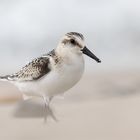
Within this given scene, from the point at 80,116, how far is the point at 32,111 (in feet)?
2.36

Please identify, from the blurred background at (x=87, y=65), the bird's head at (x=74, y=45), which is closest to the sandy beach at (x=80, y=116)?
the blurred background at (x=87, y=65)

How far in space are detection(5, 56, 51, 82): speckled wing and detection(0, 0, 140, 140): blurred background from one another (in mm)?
540

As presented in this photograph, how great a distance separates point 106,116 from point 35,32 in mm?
9160

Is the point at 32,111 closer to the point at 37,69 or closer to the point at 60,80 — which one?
the point at 37,69

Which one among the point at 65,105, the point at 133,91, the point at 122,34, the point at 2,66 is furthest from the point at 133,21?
the point at 65,105

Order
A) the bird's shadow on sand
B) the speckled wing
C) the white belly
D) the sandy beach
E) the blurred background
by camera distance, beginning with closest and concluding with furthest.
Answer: the white belly, the sandy beach, the speckled wing, the blurred background, the bird's shadow on sand

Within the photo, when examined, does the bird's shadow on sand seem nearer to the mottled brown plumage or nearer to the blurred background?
the blurred background

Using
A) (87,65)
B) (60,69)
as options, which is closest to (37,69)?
(60,69)

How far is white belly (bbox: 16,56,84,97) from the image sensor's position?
260 inches

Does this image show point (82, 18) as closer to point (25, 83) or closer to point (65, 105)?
point (65, 105)

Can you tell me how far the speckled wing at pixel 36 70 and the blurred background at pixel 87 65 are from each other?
540 mm

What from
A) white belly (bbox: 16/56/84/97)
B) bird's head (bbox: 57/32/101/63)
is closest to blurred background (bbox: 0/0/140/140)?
white belly (bbox: 16/56/84/97)

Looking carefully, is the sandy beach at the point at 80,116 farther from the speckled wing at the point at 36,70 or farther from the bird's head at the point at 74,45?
the bird's head at the point at 74,45

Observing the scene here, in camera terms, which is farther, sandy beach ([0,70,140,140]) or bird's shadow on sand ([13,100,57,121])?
bird's shadow on sand ([13,100,57,121])
